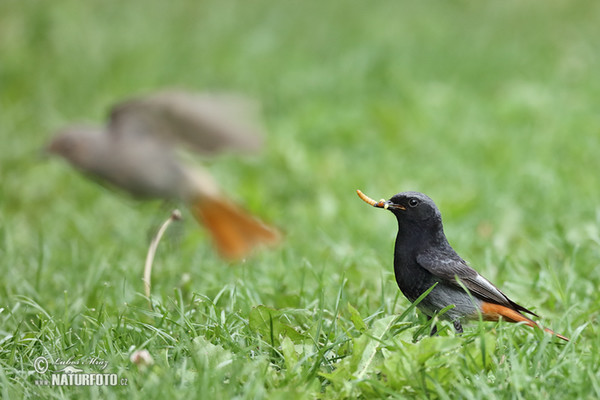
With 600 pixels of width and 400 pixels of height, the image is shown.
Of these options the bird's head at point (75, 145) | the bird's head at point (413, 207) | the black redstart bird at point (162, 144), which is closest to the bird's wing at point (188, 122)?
the black redstart bird at point (162, 144)

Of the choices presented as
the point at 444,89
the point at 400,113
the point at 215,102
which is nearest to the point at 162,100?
the point at 215,102

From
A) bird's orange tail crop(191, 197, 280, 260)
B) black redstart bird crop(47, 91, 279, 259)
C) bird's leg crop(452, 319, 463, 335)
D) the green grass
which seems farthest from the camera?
black redstart bird crop(47, 91, 279, 259)

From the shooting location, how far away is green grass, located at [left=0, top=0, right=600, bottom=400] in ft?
6.83

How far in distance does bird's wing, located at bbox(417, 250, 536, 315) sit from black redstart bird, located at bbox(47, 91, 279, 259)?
2873mm

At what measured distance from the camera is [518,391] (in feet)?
6.22

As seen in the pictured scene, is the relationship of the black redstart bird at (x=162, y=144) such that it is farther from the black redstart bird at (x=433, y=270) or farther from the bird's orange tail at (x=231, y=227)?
the black redstart bird at (x=433, y=270)

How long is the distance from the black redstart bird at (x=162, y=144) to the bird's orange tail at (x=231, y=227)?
0.02 m

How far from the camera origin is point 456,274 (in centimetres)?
211

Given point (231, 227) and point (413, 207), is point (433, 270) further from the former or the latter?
point (231, 227)

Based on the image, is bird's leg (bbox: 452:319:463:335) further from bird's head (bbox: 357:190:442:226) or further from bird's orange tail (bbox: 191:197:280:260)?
bird's orange tail (bbox: 191:197:280:260)

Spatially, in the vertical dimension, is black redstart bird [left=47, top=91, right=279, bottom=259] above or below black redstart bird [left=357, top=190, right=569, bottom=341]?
below

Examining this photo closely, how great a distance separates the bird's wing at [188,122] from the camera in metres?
4.99

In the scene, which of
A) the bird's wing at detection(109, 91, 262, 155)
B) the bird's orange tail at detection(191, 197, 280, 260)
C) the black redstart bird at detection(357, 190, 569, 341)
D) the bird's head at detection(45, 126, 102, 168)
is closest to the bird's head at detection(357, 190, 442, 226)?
the black redstart bird at detection(357, 190, 569, 341)

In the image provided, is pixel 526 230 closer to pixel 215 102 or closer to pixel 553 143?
pixel 553 143
